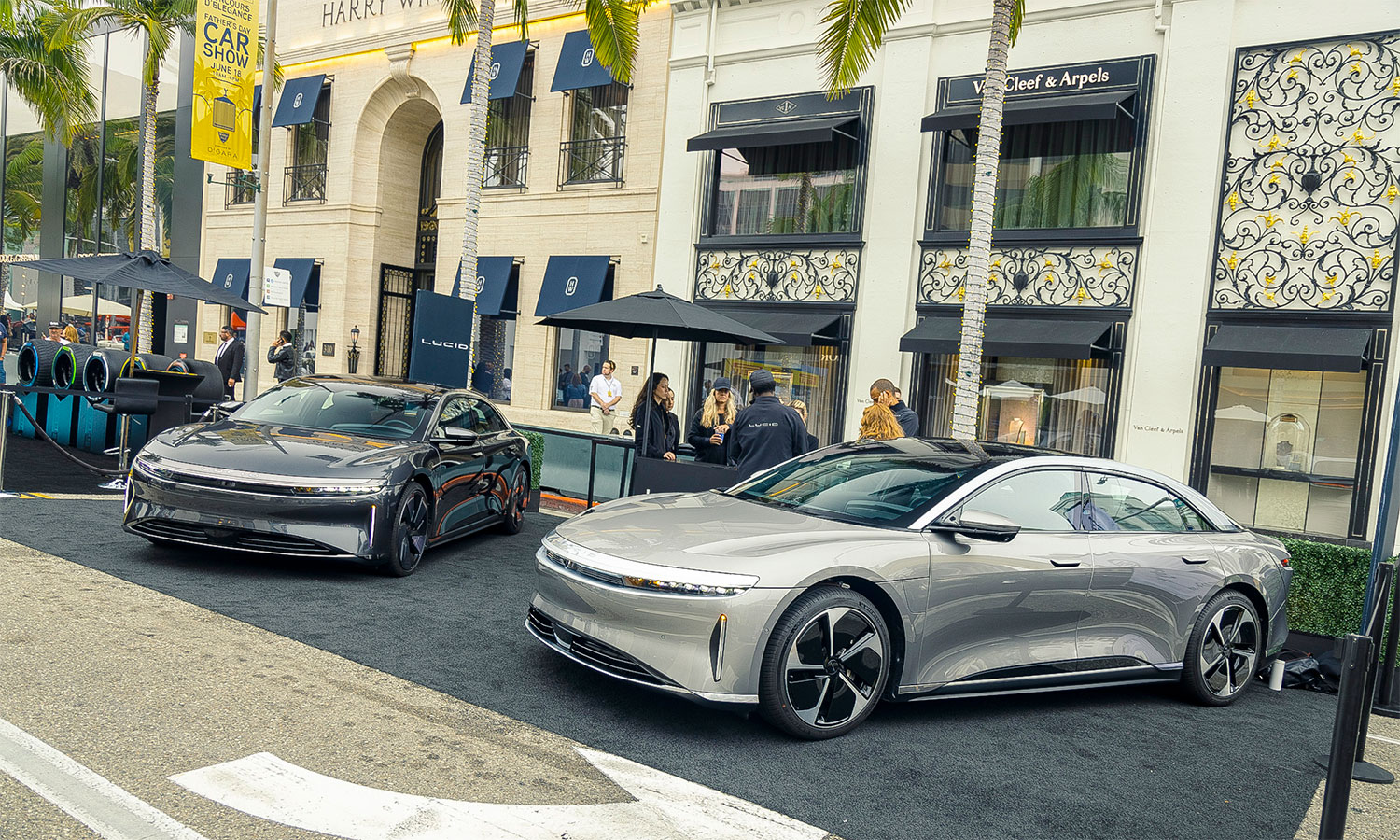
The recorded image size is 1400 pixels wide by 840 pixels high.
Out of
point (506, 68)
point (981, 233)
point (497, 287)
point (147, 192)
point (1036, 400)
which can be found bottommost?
point (1036, 400)

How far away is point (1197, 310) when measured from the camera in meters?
13.0

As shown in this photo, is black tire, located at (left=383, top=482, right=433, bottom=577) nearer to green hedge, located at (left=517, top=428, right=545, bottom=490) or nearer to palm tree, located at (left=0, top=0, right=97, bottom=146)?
green hedge, located at (left=517, top=428, right=545, bottom=490)

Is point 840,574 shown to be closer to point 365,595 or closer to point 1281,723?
point 1281,723

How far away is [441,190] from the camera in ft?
73.6

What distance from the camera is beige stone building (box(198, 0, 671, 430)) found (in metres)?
18.9

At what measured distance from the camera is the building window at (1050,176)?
13797 mm

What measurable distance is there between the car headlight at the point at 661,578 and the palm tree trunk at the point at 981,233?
279 inches

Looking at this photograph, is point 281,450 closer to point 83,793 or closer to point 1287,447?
point 83,793

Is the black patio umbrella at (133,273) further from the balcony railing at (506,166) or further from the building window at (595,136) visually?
the balcony railing at (506,166)

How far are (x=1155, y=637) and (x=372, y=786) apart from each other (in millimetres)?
4264

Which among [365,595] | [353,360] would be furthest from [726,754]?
[353,360]

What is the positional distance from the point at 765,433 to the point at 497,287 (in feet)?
40.4

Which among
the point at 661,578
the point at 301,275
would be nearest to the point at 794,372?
the point at 661,578

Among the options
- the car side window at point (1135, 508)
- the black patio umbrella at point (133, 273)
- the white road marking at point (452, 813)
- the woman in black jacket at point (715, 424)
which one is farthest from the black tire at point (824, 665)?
the black patio umbrella at point (133, 273)
